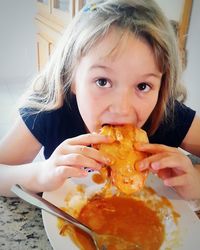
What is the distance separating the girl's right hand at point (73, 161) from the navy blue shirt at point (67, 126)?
300 millimetres

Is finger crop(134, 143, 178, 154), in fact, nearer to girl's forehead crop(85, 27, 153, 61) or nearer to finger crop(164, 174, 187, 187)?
finger crop(164, 174, 187, 187)

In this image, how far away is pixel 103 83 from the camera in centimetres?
79

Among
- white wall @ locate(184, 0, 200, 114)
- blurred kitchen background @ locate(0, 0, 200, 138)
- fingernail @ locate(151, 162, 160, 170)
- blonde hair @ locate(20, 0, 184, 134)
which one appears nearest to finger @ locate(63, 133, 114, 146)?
fingernail @ locate(151, 162, 160, 170)

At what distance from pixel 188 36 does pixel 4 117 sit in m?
2.04

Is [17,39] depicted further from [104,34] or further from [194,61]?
[104,34]

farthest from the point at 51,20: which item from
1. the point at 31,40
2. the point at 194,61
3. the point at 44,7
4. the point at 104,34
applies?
the point at 104,34

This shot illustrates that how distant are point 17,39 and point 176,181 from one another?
12.3ft

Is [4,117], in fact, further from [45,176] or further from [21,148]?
[45,176]

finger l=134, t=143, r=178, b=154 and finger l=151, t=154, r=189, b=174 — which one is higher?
finger l=134, t=143, r=178, b=154

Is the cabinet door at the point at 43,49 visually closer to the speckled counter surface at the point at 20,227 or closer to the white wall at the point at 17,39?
the white wall at the point at 17,39

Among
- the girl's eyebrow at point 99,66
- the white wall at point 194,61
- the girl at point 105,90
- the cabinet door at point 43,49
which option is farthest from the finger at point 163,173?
the cabinet door at point 43,49

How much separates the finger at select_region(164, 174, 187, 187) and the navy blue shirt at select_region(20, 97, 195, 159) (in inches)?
14.1

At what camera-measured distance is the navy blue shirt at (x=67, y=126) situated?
105cm

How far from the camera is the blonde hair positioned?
807 millimetres
